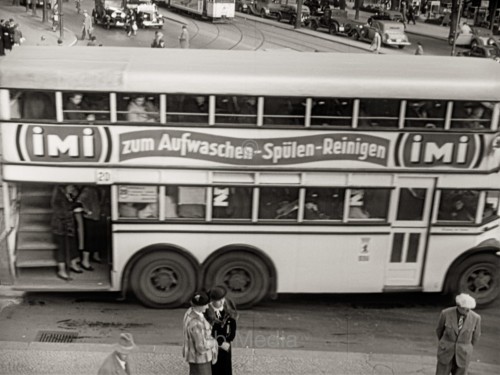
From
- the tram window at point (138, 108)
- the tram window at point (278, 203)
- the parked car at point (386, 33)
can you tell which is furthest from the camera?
the parked car at point (386, 33)

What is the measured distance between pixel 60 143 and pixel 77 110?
47cm

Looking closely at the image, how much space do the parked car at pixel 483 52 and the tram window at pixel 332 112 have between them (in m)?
8.37

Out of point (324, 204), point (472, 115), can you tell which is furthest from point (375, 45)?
point (324, 204)

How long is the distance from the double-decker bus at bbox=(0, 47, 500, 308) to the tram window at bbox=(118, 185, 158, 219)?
0.06ft

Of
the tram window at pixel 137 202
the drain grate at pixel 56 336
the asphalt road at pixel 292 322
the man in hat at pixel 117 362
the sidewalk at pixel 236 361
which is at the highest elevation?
the tram window at pixel 137 202

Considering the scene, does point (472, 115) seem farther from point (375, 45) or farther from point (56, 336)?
point (375, 45)

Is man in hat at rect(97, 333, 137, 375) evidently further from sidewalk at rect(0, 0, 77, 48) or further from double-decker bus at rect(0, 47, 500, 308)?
sidewalk at rect(0, 0, 77, 48)

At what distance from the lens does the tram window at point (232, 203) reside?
29.1 feet

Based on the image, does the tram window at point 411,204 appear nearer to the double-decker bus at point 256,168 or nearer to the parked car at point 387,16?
the double-decker bus at point 256,168

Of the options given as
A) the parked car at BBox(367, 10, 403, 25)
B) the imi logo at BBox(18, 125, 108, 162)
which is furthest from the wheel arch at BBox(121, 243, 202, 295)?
the parked car at BBox(367, 10, 403, 25)

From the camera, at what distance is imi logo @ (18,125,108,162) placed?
854 centimetres

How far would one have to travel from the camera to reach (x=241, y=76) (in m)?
8.55

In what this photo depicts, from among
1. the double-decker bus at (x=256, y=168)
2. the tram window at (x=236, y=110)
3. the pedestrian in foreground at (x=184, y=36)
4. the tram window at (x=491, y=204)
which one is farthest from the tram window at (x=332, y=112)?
the pedestrian in foreground at (x=184, y=36)

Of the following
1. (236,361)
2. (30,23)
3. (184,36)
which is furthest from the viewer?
(30,23)
